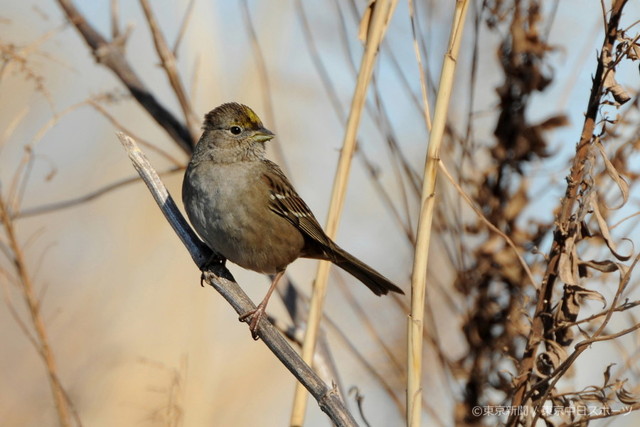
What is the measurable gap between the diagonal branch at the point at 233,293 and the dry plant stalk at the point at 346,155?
205mm

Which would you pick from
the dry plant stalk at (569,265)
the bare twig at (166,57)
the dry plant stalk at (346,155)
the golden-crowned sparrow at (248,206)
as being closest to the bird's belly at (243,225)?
the golden-crowned sparrow at (248,206)

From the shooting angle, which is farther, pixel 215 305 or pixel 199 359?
pixel 215 305

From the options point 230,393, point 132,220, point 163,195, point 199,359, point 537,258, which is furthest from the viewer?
point 132,220

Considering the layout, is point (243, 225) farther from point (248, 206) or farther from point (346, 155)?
point (346, 155)

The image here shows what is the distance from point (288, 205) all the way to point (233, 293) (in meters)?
1.22

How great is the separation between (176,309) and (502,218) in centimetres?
234

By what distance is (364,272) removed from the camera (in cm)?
363

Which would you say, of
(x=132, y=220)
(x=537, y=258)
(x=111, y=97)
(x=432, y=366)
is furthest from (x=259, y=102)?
(x=537, y=258)

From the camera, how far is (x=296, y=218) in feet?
12.6

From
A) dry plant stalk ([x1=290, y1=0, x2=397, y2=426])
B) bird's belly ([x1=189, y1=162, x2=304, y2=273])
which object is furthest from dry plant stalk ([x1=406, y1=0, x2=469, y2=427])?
bird's belly ([x1=189, y1=162, x2=304, y2=273])

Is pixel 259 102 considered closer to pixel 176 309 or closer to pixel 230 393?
pixel 176 309

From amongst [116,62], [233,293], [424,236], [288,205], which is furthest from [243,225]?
[424,236]

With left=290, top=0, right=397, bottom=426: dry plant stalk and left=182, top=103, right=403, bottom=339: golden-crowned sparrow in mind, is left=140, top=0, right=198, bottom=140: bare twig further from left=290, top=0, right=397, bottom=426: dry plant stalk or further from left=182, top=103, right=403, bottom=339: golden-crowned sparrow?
left=290, top=0, right=397, bottom=426: dry plant stalk

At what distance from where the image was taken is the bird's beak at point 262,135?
3.79 meters
